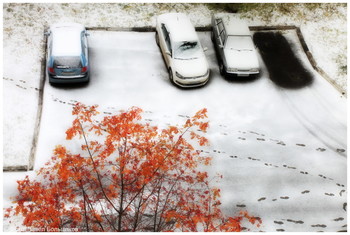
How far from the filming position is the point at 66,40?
1583 cm

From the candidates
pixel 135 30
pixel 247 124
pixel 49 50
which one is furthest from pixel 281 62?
pixel 49 50

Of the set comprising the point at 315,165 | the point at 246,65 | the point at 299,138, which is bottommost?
the point at 315,165

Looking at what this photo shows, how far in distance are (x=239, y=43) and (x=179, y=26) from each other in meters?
2.55

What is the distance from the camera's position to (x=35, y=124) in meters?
14.7

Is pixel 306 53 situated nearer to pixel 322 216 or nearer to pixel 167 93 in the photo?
pixel 167 93

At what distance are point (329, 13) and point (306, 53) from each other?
10.3 feet

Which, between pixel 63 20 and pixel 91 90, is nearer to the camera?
pixel 91 90

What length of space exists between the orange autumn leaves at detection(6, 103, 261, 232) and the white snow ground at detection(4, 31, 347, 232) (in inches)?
23.7

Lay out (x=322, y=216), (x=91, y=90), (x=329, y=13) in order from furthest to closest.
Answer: (x=329, y=13) < (x=91, y=90) < (x=322, y=216)

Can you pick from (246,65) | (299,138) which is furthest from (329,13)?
(299,138)

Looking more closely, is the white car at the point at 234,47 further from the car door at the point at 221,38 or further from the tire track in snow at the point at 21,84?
the tire track in snow at the point at 21,84

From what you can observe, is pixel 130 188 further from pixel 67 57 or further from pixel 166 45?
pixel 166 45

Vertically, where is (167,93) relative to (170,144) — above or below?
above

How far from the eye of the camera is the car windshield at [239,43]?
16.9 meters
